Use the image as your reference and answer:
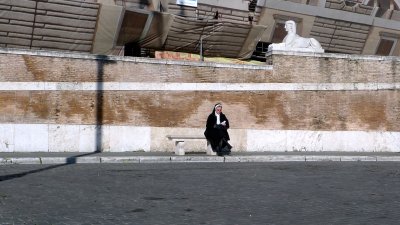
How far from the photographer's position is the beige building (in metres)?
19.8

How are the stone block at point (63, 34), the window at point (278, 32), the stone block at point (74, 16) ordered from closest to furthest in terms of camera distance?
the stone block at point (74, 16) → the stone block at point (63, 34) → the window at point (278, 32)

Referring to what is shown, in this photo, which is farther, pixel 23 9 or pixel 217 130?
pixel 23 9

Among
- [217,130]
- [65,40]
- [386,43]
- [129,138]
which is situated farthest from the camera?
[386,43]

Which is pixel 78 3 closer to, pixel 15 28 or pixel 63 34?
pixel 63 34

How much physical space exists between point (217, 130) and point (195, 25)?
23.1ft

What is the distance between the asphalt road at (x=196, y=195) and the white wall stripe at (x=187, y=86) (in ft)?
10.7

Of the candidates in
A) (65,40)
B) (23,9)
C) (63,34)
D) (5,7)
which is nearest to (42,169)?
(5,7)

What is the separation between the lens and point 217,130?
16.2m

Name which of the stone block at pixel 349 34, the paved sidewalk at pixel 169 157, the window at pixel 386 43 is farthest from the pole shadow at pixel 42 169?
the window at pixel 386 43

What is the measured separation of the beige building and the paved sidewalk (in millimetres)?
5665

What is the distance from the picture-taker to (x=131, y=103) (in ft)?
54.7

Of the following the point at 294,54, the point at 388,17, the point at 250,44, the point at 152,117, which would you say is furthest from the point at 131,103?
the point at 388,17

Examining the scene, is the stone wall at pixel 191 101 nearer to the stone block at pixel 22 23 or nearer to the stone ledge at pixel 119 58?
the stone ledge at pixel 119 58

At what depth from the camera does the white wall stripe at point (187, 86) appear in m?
16.1
